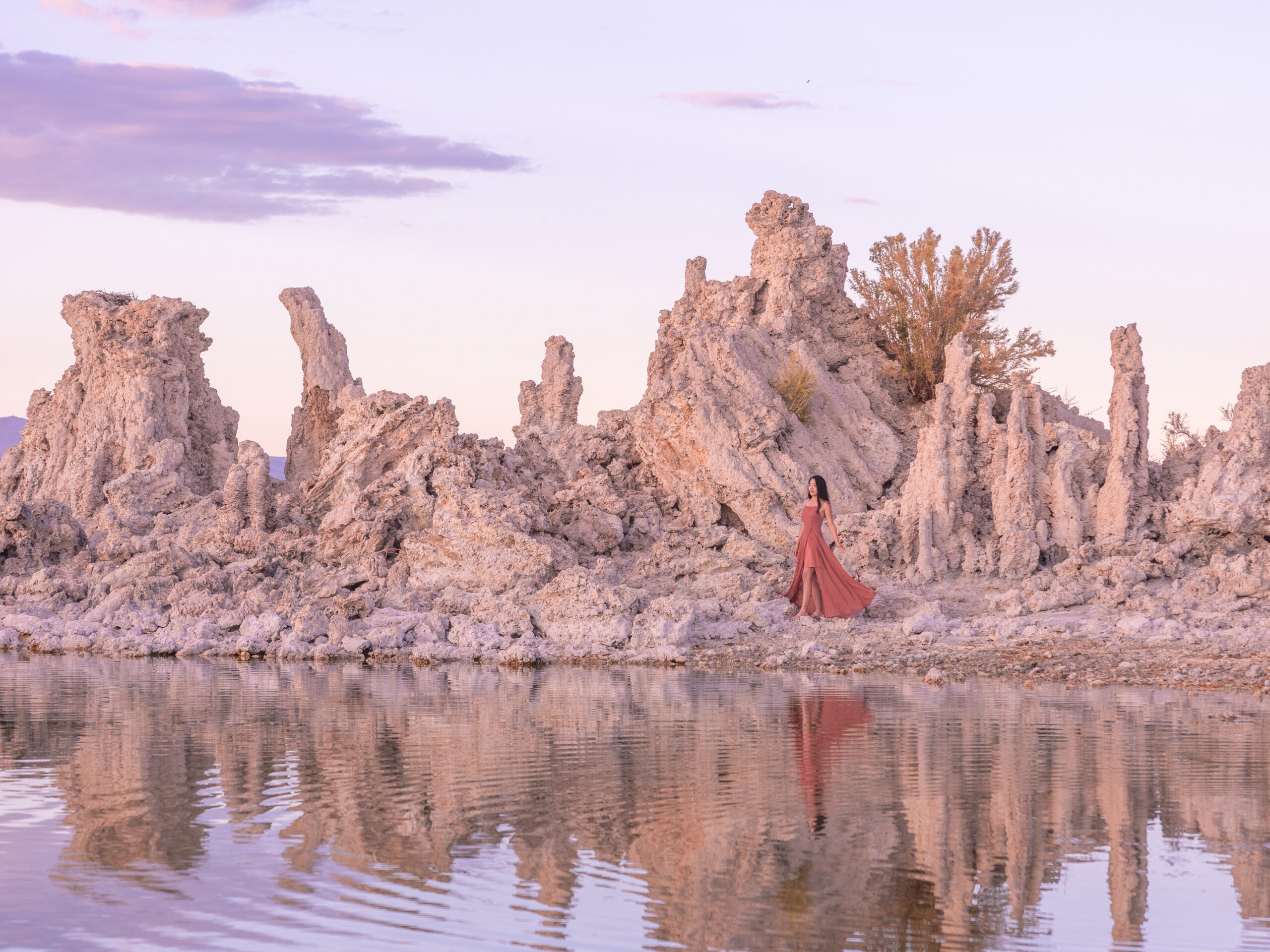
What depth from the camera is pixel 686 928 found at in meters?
6.11

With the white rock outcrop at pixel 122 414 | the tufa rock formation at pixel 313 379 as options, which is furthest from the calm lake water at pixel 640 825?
the tufa rock formation at pixel 313 379

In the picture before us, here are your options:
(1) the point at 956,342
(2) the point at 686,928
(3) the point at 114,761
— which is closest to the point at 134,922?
(2) the point at 686,928

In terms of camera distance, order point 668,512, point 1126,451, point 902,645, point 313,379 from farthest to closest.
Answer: point 313,379 < point 668,512 < point 1126,451 < point 902,645

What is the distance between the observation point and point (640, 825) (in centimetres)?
808

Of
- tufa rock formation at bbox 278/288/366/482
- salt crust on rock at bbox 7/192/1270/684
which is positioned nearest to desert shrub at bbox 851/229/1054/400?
salt crust on rock at bbox 7/192/1270/684

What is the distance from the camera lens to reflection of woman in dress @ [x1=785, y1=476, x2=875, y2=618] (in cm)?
1916

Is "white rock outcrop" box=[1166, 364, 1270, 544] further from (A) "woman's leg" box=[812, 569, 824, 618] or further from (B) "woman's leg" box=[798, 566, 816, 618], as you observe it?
(B) "woman's leg" box=[798, 566, 816, 618]

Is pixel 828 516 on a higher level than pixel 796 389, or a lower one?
lower

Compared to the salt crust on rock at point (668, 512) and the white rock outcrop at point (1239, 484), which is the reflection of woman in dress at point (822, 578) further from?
the white rock outcrop at point (1239, 484)

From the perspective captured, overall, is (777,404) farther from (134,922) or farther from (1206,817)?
(134,922)

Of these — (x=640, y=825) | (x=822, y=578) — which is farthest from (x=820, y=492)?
(x=640, y=825)

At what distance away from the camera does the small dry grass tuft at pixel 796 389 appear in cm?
2416

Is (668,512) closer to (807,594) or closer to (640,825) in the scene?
(807,594)

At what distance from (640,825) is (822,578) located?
1146cm
